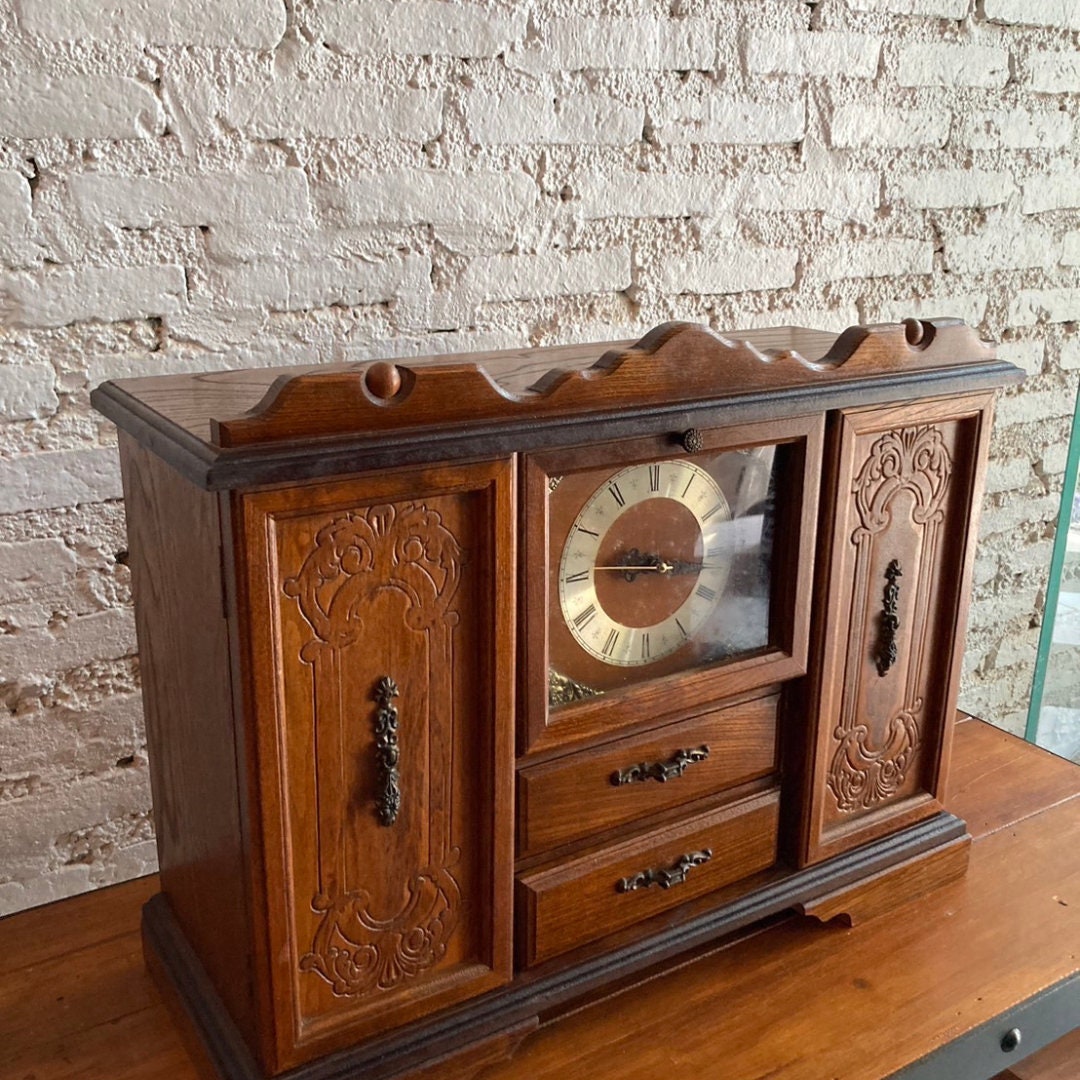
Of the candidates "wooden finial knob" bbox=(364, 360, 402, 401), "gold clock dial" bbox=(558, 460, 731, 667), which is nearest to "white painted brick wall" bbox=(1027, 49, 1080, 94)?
"gold clock dial" bbox=(558, 460, 731, 667)

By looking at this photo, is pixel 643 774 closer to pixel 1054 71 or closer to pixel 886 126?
pixel 886 126

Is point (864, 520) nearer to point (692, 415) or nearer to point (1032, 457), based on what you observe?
point (692, 415)

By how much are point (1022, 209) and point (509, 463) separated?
50.5 inches

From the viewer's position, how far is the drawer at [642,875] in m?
1.03

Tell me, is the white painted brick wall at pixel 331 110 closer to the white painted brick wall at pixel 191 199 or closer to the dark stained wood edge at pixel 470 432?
the white painted brick wall at pixel 191 199

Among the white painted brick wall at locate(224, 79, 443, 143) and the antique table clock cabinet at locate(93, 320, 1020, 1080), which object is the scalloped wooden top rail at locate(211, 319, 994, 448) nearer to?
the antique table clock cabinet at locate(93, 320, 1020, 1080)

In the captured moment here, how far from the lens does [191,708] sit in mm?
964

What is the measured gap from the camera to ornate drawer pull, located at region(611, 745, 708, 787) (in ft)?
3.46

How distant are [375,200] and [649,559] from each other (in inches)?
20.3

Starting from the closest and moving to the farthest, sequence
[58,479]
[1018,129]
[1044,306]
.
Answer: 1. [58,479]
2. [1018,129]
3. [1044,306]

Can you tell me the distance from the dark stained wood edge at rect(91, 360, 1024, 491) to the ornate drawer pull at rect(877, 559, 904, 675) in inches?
6.9

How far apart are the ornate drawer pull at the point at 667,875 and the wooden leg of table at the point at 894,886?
0.48ft

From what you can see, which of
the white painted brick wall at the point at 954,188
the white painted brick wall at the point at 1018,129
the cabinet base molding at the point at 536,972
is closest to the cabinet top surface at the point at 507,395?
the cabinet base molding at the point at 536,972

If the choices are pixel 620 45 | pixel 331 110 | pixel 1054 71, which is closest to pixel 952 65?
pixel 1054 71
